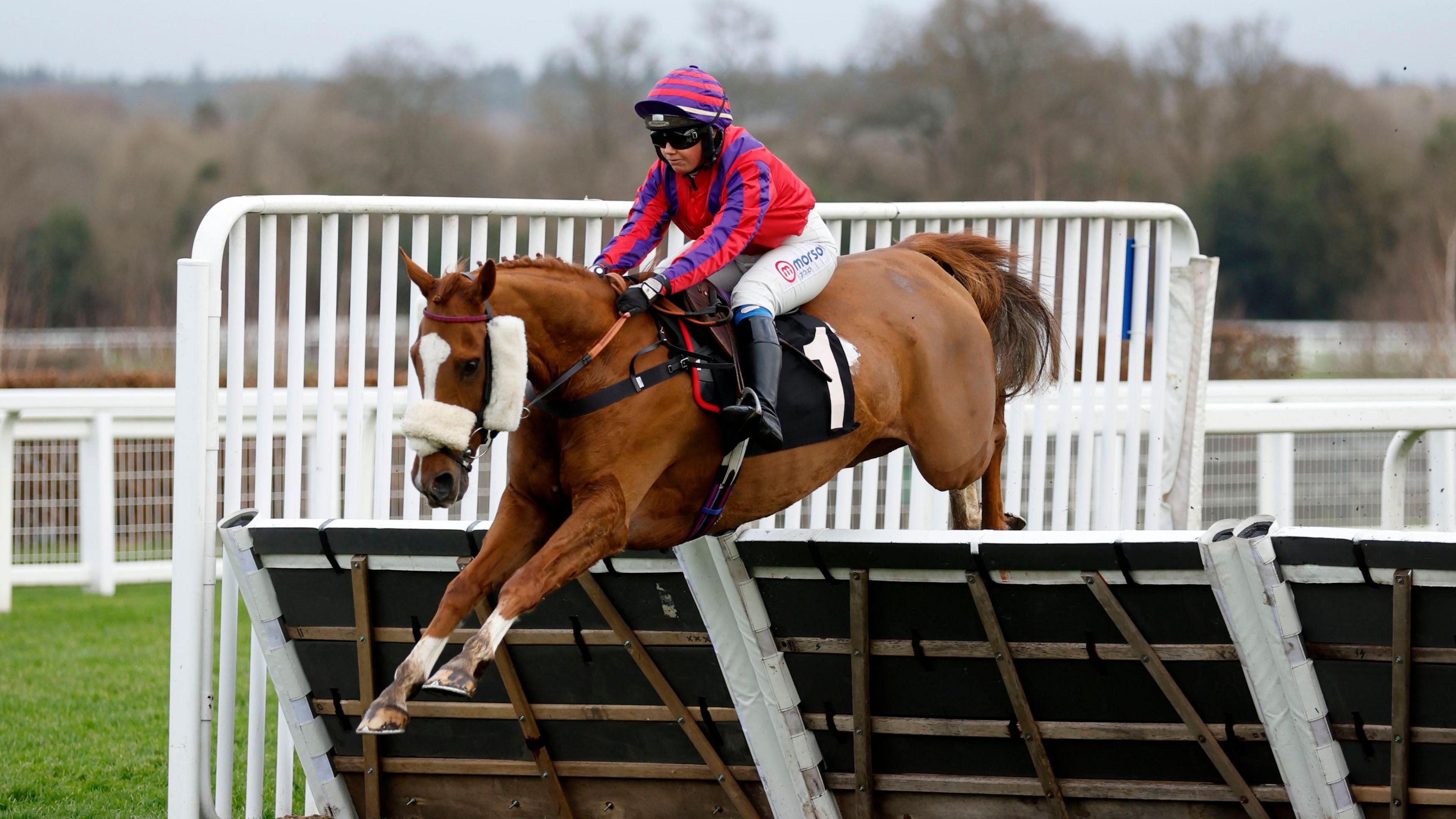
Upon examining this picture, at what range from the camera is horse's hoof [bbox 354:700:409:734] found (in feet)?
11.7

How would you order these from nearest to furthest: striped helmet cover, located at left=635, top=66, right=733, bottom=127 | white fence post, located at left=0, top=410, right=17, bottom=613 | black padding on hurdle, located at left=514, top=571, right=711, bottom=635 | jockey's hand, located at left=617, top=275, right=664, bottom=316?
jockey's hand, located at left=617, top=275, right=664, bottom=316
striped helmet cover, located at left=635, top=66, right=733, bottom=127
black padding on hurdle, located at left=514, top=571, right=711, bottom=635
white fence post, located at left=0, top=410, right=17, bottom=613

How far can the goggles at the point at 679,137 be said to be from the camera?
438cm

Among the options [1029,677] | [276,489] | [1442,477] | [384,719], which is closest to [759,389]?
[1029,677]

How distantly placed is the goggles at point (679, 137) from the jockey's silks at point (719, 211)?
97mm

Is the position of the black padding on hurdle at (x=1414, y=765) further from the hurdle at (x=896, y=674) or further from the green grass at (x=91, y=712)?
the green grass at (x=91, y=712)

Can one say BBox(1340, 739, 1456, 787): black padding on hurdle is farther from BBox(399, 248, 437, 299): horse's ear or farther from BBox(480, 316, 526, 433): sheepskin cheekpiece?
BBox(399, 248, 437, 299): horse's ear

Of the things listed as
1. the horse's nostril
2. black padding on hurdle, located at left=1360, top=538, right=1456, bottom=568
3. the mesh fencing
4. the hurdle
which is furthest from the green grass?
black padding on hurdle, located at left=1360, top=538, right=1456, bottom=568

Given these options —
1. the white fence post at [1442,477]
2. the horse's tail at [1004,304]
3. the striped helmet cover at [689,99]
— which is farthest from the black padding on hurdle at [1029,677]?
the white fence post at [1442,477]

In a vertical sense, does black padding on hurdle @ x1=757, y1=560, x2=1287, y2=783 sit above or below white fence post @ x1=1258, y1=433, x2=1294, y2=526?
above

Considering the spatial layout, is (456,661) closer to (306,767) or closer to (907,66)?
(306,767)

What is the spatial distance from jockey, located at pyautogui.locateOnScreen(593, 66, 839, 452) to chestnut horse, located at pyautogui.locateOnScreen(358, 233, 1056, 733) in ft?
0.44

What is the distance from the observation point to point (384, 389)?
5.24 m

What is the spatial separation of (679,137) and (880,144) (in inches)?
1145

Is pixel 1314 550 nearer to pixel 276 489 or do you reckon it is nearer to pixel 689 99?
pixel 689 99
